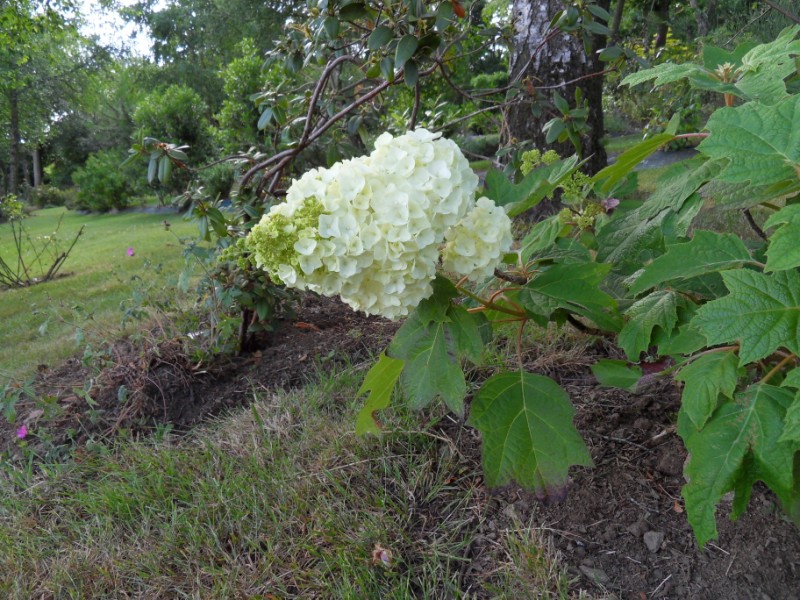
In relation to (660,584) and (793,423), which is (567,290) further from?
(660,584)

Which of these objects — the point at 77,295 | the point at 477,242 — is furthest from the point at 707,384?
the point at 77,295

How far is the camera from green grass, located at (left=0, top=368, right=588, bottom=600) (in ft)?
5.08

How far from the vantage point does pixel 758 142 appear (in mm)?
1075

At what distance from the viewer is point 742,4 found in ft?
29.4

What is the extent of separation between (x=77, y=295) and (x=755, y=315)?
6.55m

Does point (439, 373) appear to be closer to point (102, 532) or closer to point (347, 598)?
point (347, 598)

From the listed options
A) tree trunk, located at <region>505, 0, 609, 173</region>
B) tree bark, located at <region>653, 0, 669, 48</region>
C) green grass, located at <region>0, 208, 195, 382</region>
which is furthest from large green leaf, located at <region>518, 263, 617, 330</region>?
tree bark, located at <region>653, 0, 669, 48</region>

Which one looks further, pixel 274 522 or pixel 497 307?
pixel 274 522

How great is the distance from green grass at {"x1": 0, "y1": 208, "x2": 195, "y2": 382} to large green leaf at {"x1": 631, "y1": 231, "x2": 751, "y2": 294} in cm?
304

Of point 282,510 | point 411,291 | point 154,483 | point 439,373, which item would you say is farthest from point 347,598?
point 154,483

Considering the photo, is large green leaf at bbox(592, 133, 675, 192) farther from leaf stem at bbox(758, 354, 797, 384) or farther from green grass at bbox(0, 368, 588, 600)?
green grass at bbox(0, 368, 588, 600)

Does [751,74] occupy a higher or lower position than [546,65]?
lower

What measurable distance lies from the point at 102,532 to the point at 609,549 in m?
1.65

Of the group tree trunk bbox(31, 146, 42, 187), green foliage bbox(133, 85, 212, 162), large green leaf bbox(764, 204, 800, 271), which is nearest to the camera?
large green leaf bbox(764, 204, 800, 271)
